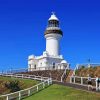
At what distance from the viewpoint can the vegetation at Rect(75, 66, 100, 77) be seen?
155 ft

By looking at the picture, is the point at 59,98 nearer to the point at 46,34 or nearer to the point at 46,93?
the point at 46,93

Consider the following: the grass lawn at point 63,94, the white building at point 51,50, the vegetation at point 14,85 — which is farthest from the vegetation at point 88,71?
the white building at point 51,50

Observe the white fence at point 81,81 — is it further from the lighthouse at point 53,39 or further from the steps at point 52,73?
the lighthouse at point 53,39

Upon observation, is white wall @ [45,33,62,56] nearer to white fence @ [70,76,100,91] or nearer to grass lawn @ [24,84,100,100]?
white fence @ [70,76,100,91]

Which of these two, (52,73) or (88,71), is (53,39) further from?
(88,71)

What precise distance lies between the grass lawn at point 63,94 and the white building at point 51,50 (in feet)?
97.4

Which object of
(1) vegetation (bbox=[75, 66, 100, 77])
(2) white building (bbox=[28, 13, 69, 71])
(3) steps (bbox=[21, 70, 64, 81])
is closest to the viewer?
→ (1) vegetation (bbox=[75, 66, 100, 77])

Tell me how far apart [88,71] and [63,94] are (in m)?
14.7

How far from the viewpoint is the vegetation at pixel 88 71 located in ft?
155

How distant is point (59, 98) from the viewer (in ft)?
107

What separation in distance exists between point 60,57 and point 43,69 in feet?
28.9

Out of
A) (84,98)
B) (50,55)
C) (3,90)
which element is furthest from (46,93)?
(50,55)

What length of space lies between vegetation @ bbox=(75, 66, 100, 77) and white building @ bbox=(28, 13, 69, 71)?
17.1 m

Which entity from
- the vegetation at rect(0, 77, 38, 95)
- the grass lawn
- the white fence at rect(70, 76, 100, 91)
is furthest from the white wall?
the grass lawn
